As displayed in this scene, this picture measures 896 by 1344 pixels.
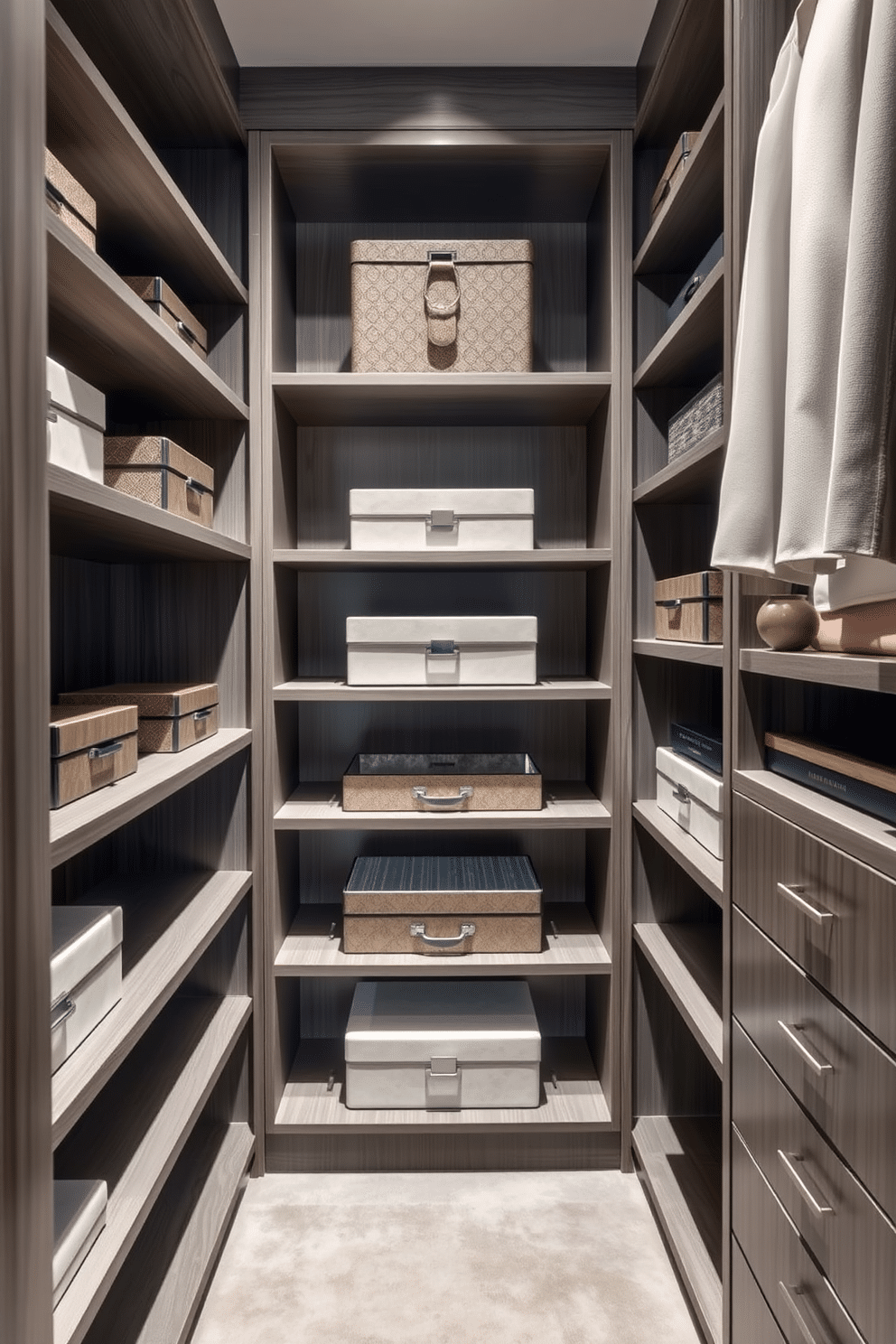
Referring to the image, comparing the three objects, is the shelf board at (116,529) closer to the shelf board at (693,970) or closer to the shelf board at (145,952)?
the shelf board at (145,952)

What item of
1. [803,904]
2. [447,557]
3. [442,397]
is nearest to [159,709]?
[447,557]

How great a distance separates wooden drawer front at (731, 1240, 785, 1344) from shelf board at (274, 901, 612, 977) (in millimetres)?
637

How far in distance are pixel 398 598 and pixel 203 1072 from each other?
1098 mm

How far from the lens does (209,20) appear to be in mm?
1507

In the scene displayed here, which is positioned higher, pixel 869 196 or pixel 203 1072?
pixel 869 196

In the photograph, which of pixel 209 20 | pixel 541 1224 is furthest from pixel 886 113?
pixel 541 1224

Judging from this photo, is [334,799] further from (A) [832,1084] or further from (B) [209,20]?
(B) [209,20]

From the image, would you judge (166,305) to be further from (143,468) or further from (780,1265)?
(780,1265)

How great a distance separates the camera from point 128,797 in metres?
1.15

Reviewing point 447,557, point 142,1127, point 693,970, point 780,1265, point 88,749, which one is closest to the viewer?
point 780,1265

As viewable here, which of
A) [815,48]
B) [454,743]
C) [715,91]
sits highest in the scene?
[715,91]

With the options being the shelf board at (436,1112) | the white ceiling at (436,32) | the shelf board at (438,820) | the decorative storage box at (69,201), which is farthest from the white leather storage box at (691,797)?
the white ceiling at (436,32)

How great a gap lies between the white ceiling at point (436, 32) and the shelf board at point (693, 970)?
1.76 meters

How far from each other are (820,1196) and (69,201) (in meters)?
1.45
